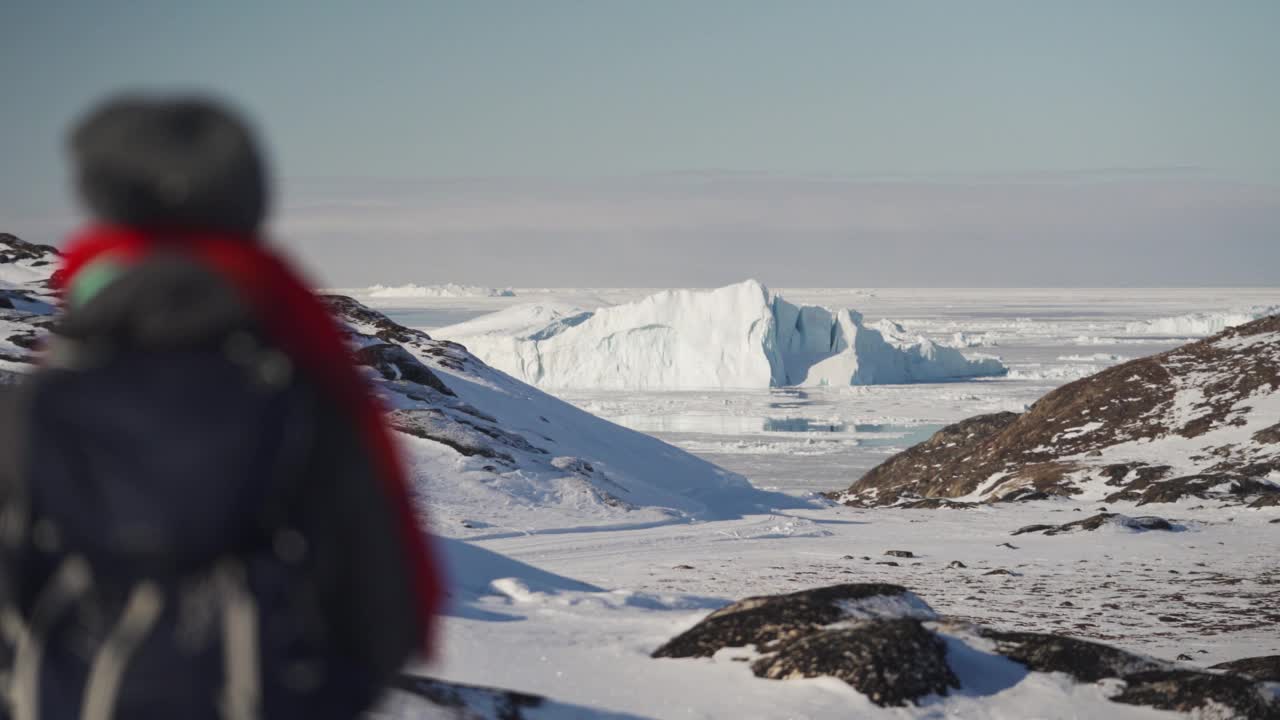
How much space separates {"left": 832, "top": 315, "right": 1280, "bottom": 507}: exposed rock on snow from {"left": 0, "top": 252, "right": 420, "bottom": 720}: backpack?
34794mm

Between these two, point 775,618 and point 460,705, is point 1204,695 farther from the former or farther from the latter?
point 460,705

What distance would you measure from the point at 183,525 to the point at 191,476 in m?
0.07

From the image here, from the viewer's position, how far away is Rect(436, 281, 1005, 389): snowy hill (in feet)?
278

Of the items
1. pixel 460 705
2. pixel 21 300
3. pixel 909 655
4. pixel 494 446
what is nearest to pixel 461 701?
pixel 460 705

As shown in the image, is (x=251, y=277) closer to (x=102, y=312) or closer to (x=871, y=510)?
(x=102, y=312)

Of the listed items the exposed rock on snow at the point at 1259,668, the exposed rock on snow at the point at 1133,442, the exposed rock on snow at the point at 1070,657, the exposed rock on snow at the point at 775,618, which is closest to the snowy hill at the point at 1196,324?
the exposed rock on snow at the point at 1133,442

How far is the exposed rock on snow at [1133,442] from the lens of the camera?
125ft

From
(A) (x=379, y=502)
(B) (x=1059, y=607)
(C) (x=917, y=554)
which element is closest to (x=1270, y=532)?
(C) (x=917, y=554)

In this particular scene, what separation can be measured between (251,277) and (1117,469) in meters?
42.7

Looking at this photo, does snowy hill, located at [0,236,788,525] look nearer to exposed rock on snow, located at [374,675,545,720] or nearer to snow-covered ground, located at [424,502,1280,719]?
snow-covered ground, located at [424,502,1280,719]

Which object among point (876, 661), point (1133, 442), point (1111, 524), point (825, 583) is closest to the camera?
point (876, 661)

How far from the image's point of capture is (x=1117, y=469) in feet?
132

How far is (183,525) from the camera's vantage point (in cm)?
163

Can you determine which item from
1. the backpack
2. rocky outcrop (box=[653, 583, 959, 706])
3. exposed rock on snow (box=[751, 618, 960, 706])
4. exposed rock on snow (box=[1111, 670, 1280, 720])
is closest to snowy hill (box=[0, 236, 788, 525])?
rocky outcrop (box=[653, 583, 959, 706])
